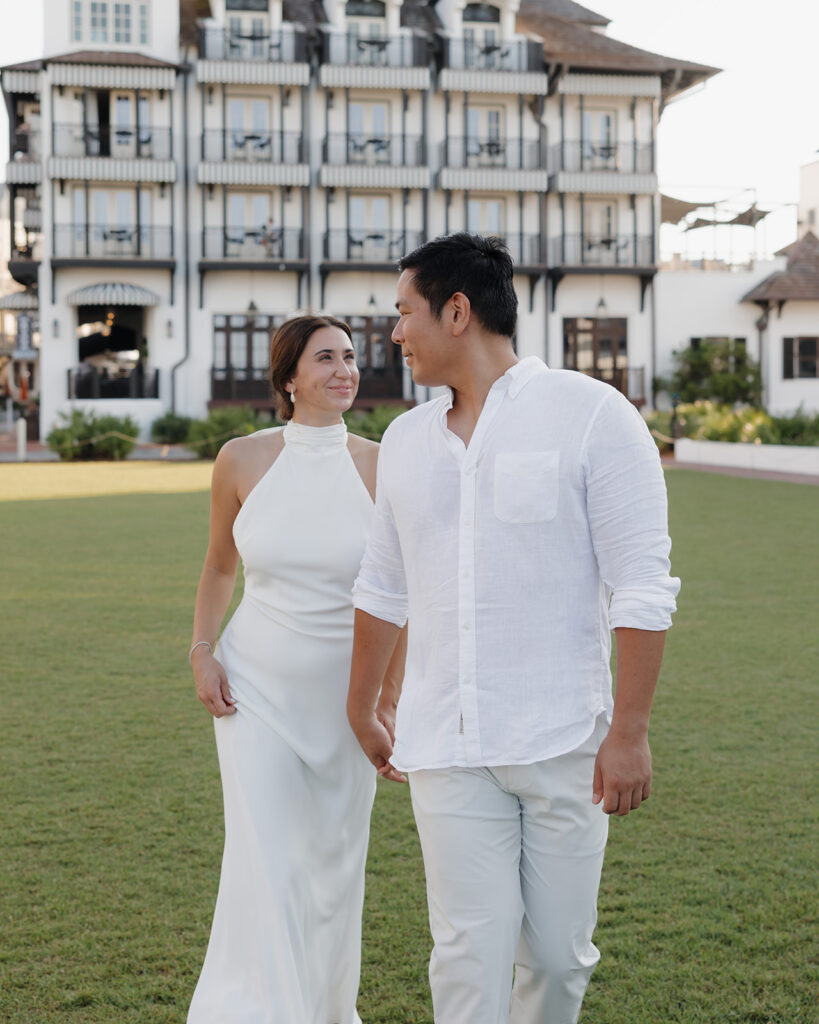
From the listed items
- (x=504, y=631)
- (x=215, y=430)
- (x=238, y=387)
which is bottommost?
(x=504, y=631)

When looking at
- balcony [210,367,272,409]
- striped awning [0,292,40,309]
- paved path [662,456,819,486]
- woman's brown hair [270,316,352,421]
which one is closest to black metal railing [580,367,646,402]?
paved path [662,456,819,486]

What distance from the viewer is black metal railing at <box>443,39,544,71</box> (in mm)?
40156

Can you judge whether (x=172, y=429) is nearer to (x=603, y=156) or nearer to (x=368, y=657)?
(x=603, y=156)

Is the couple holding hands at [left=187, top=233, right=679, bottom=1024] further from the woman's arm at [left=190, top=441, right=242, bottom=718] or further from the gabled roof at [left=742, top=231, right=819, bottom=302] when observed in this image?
the gabled roof at [left=742, top=231, right=819, bottom=302]

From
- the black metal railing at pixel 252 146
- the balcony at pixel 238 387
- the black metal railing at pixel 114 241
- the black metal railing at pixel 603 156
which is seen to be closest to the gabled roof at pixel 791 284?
the black metal railing at pixel 603 156

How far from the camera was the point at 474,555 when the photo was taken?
8.60 ft

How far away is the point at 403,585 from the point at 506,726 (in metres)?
0.53

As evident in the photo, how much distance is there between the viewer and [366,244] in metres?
40.3

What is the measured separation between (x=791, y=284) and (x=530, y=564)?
42036 millimetres

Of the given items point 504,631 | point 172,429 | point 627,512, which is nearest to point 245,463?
point 504,631

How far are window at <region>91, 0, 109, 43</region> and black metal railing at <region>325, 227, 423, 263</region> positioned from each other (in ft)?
29.9

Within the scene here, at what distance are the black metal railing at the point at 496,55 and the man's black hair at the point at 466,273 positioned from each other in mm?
39793

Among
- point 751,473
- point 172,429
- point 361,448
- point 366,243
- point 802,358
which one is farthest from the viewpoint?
point 802,358

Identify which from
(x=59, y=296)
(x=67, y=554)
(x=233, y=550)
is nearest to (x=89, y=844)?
(x=233, y=550)
